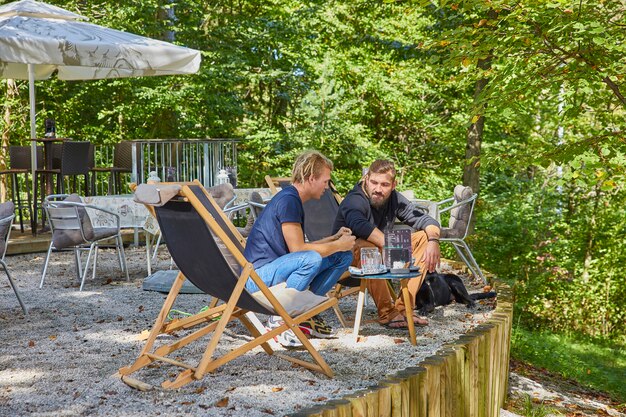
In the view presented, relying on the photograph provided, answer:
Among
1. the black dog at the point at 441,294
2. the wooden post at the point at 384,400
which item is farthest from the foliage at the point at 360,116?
the wooden post at the point at 384,400

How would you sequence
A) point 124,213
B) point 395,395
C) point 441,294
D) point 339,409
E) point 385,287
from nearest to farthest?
point 339,409 → point 395,395 → point 385,287 → point 441,294 → point 124,213

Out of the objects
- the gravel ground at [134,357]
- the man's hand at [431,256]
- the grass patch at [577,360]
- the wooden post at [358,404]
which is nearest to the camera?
the wooden post at [358,404]

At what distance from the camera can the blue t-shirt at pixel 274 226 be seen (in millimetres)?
5098

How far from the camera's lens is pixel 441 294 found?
272 inches

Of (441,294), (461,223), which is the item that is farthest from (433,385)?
(461,223)

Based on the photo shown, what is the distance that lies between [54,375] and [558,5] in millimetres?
4342

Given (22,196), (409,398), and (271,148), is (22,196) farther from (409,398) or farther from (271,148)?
(409,398)

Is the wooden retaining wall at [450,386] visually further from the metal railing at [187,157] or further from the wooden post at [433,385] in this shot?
the metal railing at [187,157]

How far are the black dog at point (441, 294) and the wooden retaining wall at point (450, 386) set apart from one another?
696 millimetres

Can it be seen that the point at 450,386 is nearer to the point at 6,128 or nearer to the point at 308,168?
the point at 308,168

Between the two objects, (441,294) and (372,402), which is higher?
(372,402)

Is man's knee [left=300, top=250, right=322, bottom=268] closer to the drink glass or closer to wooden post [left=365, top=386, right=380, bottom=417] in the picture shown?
the drink glass

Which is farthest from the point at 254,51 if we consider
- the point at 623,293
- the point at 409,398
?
the point at 409,398

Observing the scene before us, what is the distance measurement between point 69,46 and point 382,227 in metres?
4.92
